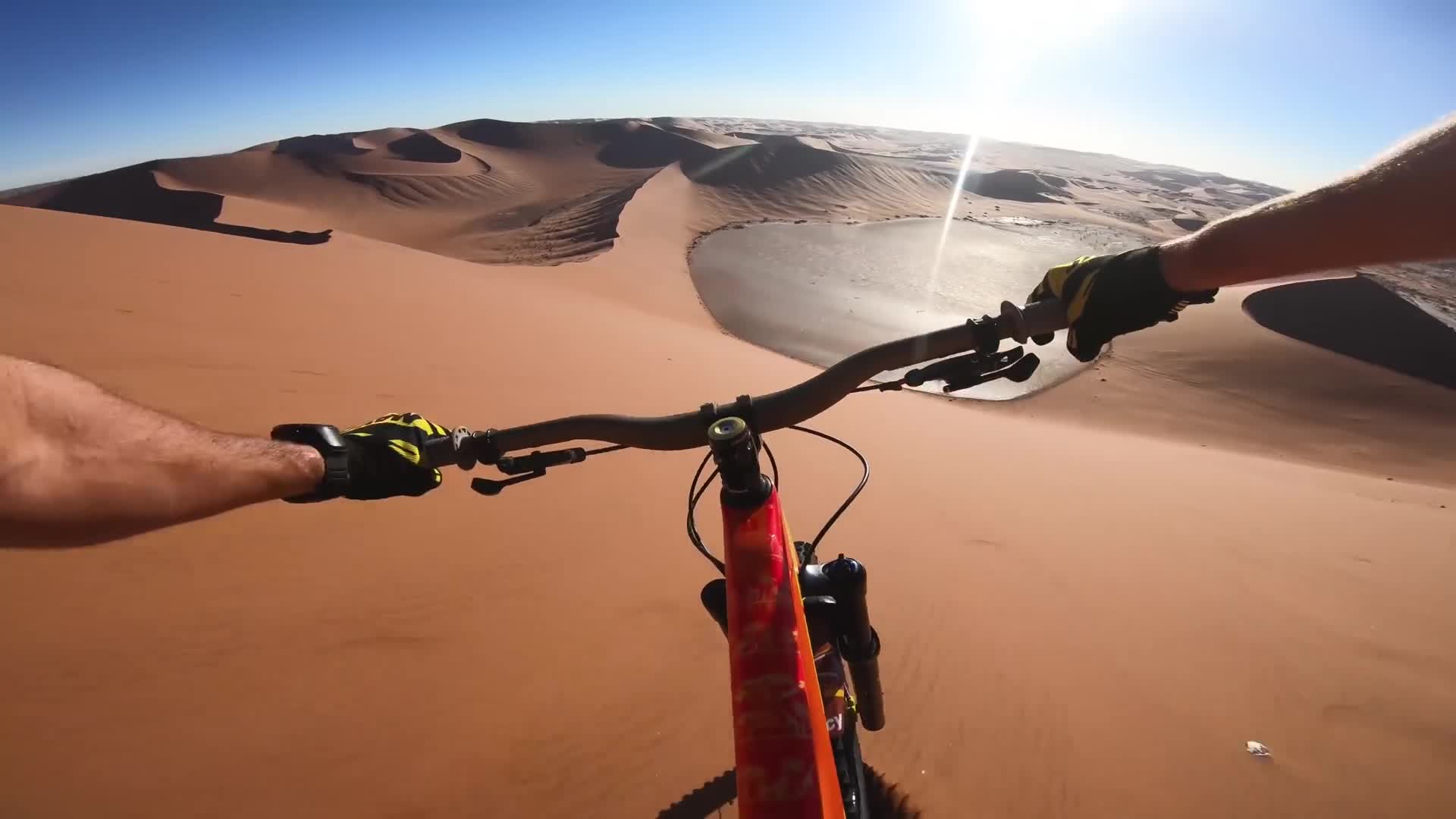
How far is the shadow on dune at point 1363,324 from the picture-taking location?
40.9 ft

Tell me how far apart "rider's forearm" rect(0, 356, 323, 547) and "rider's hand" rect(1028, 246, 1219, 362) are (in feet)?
6.24

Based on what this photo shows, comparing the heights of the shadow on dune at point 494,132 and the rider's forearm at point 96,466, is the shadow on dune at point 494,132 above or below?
above

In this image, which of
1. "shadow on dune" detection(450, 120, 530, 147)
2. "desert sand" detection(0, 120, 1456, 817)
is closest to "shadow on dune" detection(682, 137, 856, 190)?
"desert sand" detection(0, 120, 1456, 817)

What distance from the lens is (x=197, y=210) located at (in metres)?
25.8

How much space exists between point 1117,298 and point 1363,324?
18.4 metres

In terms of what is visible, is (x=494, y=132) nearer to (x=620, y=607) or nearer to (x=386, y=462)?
(x=620, y=607)

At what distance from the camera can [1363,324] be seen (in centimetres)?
1371

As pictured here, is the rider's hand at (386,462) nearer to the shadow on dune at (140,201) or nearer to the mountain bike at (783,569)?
the mountain bike at (783,569)

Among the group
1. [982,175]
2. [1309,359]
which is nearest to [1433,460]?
[1309,359]

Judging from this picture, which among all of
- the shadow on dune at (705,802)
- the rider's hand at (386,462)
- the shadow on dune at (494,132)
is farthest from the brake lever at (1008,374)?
the shadow on dune at (494,132)

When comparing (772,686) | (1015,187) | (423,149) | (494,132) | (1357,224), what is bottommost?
(772,686)

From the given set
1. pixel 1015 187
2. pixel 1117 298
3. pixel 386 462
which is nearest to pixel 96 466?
pixel 386 462

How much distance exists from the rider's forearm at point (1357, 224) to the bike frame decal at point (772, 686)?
106 cm

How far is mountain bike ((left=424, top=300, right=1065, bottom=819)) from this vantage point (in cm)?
106
